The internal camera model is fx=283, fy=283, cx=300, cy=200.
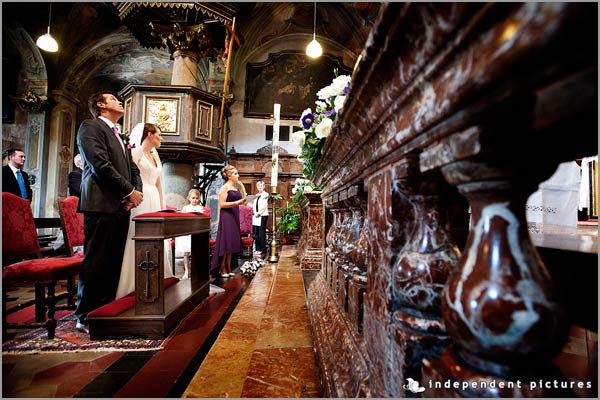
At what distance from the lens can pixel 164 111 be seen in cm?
530

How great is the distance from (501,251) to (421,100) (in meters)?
0.28

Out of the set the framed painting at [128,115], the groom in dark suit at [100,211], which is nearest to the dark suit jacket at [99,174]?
the groom in dark suit at [100,211]

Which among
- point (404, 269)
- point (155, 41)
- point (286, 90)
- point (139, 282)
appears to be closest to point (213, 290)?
point (139, 282)

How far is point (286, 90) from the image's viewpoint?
1064 cm

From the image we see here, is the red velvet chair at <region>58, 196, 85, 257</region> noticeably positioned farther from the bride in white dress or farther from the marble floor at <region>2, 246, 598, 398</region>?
the marble floor at <region>2, 246, 598, 398</region>

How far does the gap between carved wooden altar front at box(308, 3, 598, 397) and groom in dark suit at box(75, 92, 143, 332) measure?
2048 mm

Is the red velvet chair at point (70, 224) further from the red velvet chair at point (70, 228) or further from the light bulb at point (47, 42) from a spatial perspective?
the light bulb at point (47, 42)

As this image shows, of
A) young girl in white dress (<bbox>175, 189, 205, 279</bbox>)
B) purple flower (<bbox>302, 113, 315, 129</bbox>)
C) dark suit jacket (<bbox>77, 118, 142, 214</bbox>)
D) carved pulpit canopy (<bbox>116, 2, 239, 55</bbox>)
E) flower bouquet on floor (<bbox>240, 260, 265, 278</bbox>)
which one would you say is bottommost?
flower bouquet on floor (<bbox>240, 260, 265, 278</bbox>)

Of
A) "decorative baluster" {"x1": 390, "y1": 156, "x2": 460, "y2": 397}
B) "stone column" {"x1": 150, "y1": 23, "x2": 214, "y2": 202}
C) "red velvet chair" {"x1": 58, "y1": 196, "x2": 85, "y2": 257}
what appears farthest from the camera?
"stone column" {"x1": 150, "y1": 23, "x2": 214, "y2": 202}

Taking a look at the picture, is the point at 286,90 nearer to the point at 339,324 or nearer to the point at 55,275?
the point at 55,275

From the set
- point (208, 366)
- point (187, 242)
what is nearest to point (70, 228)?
point (187, 242)

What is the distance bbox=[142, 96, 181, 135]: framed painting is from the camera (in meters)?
5.27

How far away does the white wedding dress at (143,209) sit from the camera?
91.4 inches

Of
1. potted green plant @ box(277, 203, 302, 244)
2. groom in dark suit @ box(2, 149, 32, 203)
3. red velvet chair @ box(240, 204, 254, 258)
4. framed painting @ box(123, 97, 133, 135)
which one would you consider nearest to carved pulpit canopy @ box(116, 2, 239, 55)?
framed painting @ box(123, 97, 133, 135)
